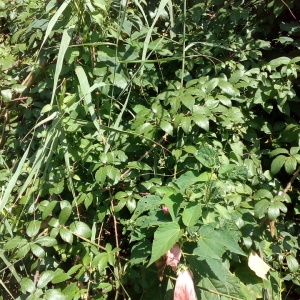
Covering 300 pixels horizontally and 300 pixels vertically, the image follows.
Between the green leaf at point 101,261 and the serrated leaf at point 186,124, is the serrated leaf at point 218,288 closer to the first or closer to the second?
the green leaf at point 101,261

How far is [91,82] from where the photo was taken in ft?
5.18

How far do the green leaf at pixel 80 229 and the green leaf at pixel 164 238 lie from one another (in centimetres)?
34

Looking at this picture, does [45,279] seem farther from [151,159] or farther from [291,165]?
[291,165]

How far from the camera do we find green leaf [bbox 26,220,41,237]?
1.42 meters

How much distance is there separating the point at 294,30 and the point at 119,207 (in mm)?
1013

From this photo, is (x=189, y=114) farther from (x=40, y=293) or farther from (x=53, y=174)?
(x=40, y=293)

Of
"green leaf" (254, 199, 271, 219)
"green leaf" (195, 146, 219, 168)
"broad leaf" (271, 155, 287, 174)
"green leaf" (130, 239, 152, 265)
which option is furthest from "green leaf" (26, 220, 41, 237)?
"broad leaf" (271, 155, 287, 174)

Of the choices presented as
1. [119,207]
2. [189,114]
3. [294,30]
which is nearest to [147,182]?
[119,207]

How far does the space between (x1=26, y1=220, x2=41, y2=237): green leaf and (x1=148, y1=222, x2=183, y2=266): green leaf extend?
0.45m

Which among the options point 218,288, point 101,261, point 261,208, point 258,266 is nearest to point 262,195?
point 261,208

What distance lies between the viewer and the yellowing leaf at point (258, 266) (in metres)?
1.51

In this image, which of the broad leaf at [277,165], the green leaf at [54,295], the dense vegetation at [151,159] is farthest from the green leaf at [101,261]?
the broad leaf at [277,165]

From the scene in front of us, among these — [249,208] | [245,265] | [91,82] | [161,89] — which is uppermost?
[91,82]

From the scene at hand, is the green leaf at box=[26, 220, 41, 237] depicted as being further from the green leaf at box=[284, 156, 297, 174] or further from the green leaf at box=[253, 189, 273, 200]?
the green leaf at box=[284, 156, 297, 174]
